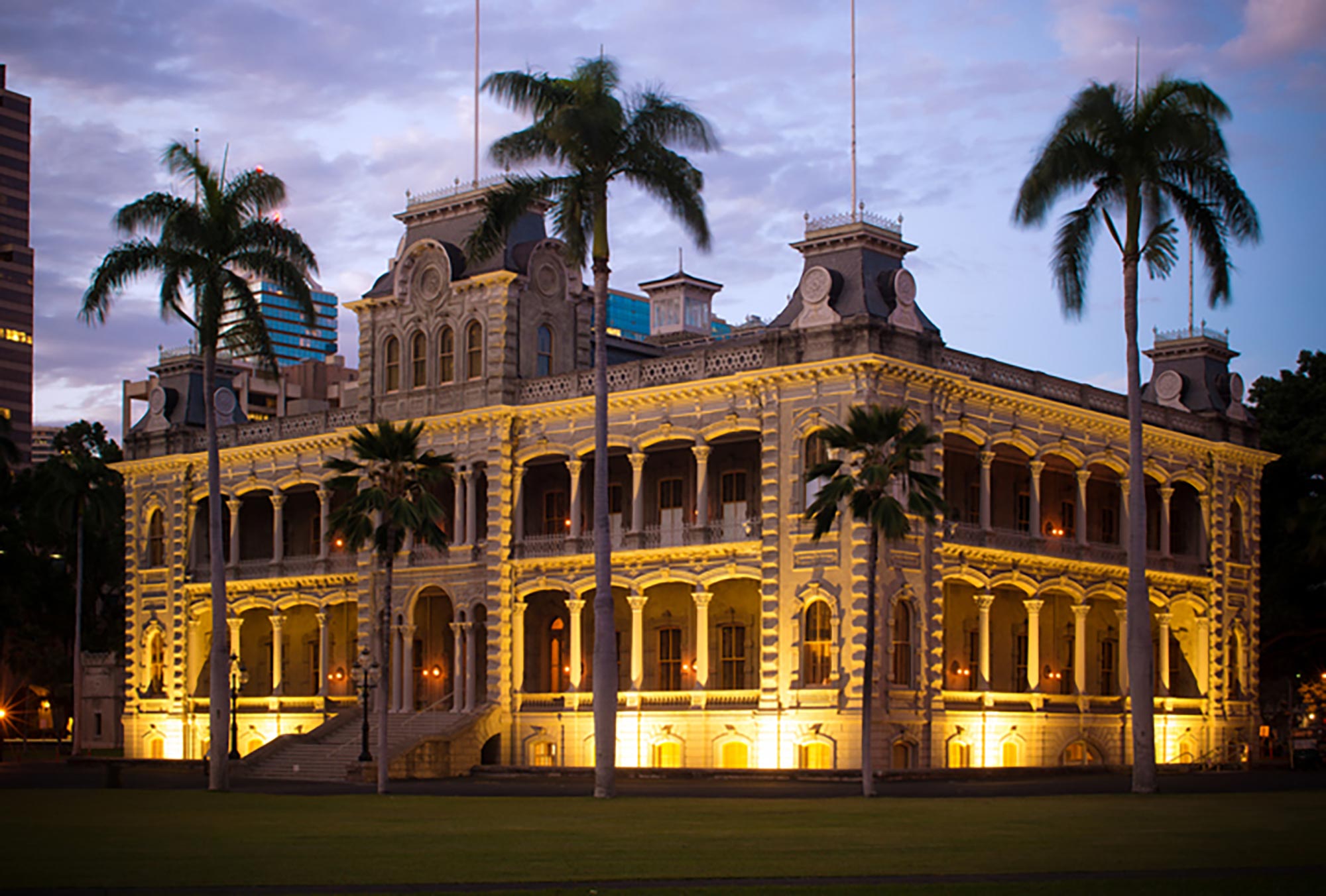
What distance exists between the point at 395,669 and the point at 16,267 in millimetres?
120774

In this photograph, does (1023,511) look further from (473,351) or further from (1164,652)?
(473,351)

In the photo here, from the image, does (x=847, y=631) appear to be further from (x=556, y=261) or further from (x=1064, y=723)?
(x=556, y=261)

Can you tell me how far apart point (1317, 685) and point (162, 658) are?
49119 mm

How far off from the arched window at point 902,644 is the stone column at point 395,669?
18.6 metres

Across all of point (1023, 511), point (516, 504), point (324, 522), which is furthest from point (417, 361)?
point (1023, 511)

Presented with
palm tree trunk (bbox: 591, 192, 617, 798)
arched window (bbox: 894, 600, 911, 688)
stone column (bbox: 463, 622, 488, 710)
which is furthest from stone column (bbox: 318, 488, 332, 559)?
palm tree trunk (bbox: 591, 192, 617, 798)

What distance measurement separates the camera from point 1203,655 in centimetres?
6309

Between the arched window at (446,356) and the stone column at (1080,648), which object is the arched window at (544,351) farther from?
the stone column at (1080,648)

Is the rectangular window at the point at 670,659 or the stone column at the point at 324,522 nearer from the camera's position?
the rectangular window at the point at 670,659

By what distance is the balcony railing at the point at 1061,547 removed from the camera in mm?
53000

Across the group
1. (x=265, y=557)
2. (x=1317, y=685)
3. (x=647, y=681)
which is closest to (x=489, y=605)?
(x=647, y=681)

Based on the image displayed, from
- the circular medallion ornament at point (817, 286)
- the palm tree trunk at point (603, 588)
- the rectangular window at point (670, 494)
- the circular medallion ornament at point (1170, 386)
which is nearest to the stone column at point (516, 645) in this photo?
the rectangular window at point (670, 494)

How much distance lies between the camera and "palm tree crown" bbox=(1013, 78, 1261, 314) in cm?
4050

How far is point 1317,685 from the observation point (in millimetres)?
76812
